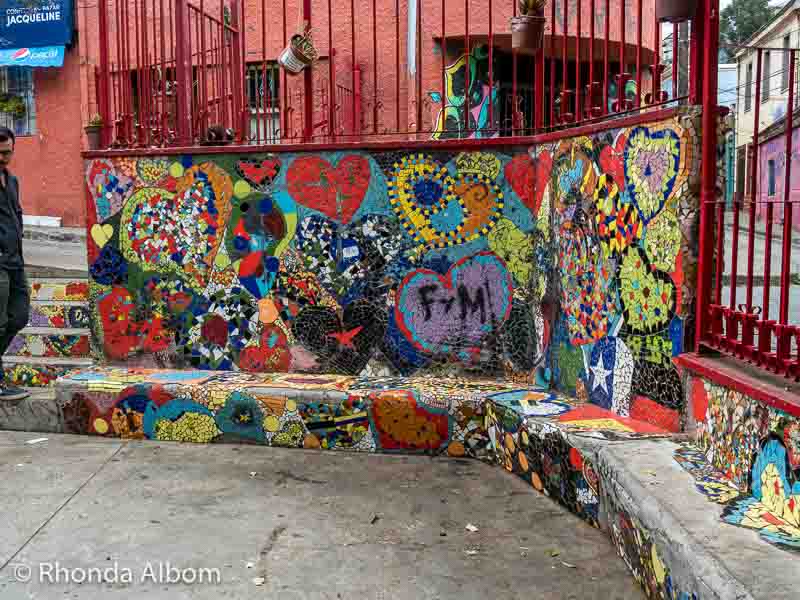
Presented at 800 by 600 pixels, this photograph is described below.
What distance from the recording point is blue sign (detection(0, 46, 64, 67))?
1284cm

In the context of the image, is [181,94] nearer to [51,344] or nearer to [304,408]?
[51,344]

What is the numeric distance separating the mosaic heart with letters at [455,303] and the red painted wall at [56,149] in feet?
30.4

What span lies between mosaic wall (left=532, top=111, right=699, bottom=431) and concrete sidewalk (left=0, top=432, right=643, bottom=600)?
2.28 ft

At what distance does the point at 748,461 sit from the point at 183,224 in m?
3.72

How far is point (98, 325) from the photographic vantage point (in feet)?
18.3

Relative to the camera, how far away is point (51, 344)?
5984 millimetres

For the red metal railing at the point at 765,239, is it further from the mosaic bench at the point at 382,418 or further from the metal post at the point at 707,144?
the mosaic bench at the point at 382,418

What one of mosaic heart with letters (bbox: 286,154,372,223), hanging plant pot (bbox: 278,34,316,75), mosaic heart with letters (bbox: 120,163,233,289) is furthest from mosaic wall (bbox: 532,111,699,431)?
mosaic heart with letters (bbox: 120,163,233,289)

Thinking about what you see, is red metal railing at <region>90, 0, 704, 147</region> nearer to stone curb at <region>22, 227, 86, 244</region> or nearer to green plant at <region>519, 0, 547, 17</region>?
green plant at <region>519, 0, 547, 17</region>

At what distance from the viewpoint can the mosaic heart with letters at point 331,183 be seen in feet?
16.7

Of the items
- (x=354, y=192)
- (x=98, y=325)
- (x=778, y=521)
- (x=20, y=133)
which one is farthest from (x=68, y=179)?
(x=778, y=521)

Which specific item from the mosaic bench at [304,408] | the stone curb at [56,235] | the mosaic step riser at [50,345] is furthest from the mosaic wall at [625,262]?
the stone curb at [56,235]

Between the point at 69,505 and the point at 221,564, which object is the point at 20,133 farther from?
the point at 221,564

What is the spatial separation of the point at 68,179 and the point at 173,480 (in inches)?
400
